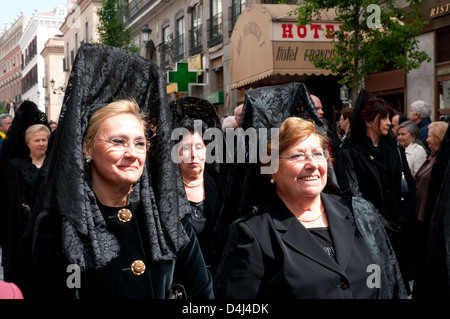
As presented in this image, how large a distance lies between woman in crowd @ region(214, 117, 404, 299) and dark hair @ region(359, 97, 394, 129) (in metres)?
2.76

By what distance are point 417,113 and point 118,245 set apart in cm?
748

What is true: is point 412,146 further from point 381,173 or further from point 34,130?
point 34,130

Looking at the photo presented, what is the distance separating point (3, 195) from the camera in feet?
23.0

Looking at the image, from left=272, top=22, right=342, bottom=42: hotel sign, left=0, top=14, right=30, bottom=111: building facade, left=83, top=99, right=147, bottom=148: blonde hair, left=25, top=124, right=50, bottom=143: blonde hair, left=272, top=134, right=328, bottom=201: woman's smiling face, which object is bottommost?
left=272, top=134, right=328, bottom=201: woman's smiling face

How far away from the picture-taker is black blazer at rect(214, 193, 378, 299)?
2863mm

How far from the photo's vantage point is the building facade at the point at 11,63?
140ft

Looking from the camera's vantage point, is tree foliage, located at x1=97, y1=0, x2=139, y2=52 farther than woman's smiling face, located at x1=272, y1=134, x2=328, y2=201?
Yes

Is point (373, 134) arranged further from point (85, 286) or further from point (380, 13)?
point (380, 13)

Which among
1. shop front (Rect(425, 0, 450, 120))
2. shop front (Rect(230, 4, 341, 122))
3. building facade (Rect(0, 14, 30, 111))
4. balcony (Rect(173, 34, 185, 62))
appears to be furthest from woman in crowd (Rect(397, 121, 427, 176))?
building facade (Rect(0, 14, 30, 111))

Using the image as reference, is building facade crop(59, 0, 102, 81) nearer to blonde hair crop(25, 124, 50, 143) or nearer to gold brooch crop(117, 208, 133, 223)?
blonde hair crop(25, 124, 50, 143)

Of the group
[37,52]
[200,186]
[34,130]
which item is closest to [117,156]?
[200,186]

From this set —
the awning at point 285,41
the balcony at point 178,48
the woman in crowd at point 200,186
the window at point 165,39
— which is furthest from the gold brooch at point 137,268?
the window at point 165,39

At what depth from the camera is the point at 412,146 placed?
822cm
